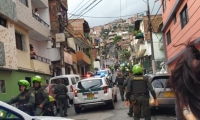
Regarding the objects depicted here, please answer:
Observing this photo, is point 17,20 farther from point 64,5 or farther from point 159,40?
point 159,40

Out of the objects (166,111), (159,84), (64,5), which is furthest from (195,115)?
(64,5)

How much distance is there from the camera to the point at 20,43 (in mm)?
18641

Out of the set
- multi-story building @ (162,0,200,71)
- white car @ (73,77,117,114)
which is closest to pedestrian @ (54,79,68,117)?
white car @ (73,77,117,114)

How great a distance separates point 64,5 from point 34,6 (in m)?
7.94

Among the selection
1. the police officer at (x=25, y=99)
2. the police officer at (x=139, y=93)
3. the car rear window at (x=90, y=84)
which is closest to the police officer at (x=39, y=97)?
the police officer at (x=25, y=99)

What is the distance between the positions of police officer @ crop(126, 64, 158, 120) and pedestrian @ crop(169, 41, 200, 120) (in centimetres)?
578

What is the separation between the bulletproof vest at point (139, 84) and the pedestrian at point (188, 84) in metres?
5.88

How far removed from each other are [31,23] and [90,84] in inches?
317

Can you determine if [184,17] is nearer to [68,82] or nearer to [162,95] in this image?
[162,95]

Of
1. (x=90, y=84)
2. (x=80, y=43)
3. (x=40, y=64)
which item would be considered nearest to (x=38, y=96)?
(x=90, y=84)

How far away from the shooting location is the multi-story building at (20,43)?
571 inches

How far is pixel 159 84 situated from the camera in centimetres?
1015

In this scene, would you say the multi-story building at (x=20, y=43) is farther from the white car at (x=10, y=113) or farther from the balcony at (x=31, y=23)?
the white car at (x=10, y=113)

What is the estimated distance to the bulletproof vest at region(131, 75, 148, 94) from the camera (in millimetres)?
7316
